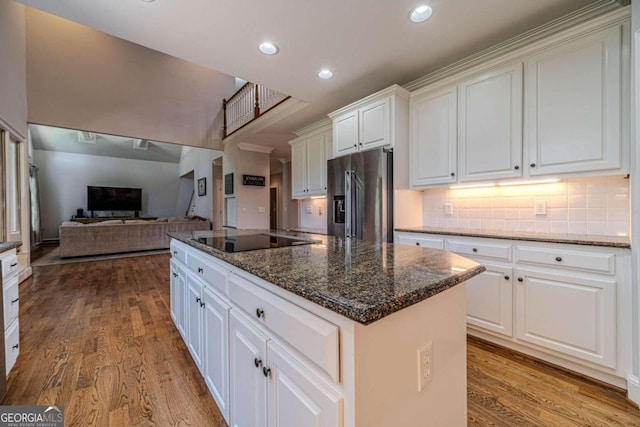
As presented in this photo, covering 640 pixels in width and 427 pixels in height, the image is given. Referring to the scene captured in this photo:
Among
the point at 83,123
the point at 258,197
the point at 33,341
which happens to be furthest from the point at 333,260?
the point at 83,123

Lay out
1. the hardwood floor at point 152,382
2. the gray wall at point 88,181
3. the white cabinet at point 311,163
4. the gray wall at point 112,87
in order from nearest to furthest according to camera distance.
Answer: the hardwood floor at point 152,382
the white cabinet at point 311,163
the gray wall at point 112,87
the gray wall at point 88,181

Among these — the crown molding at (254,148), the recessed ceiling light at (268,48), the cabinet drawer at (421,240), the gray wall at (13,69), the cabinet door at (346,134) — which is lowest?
the cabinet drawer at (421,240)

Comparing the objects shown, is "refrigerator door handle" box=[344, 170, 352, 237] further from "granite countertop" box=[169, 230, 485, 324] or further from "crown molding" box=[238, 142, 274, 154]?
"crown molding" box=[238, 142, 274, 154]

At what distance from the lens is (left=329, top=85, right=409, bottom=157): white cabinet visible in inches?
105

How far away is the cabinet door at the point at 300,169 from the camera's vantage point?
422cm

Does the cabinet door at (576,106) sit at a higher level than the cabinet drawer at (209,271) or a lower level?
higher

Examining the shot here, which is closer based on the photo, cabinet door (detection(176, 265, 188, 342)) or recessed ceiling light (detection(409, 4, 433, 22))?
recessed ceiling light (detection(409, 4, 433, 22))

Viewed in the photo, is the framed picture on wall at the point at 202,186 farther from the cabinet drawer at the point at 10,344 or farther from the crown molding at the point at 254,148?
the cabinet drawer at the point at 10,344

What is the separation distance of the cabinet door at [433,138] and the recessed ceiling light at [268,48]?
4.82ft

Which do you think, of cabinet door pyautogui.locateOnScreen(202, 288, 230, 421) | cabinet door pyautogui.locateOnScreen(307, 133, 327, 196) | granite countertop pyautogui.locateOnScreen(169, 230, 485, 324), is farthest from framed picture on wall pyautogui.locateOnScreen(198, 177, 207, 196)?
granite countertop pyautogui.locateOnScreen(169, 230, 485, 324)

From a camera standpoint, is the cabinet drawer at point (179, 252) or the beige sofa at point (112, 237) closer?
the cabinet drawer at point (179, 252)

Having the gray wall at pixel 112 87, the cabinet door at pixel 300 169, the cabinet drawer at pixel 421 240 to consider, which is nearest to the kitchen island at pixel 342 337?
the cabinet drawer at pixel 421 240

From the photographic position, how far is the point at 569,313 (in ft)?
5.47

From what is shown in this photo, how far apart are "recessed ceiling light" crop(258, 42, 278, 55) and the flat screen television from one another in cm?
977
